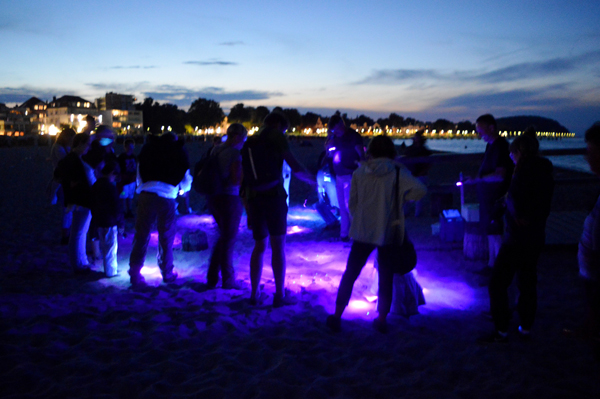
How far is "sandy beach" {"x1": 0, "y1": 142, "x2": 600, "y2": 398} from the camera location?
293cm

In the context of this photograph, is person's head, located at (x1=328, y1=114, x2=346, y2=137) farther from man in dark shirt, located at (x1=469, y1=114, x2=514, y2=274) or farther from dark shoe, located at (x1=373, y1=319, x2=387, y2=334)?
dark shoe, located at (x1=373, y1=319, x2=387, y2=334)

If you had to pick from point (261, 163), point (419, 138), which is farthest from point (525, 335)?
point (419, 138)

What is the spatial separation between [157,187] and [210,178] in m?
0.75

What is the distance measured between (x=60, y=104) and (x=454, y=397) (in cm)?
14281

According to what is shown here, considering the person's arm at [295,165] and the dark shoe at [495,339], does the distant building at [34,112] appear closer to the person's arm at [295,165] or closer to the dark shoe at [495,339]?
the person's arm at [295,165]

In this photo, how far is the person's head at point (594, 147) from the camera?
2703 millimetres


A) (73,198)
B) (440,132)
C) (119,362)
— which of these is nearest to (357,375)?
(119,362)

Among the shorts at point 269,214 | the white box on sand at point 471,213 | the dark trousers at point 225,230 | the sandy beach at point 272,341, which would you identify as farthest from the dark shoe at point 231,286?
the white box on sand at point 471,213

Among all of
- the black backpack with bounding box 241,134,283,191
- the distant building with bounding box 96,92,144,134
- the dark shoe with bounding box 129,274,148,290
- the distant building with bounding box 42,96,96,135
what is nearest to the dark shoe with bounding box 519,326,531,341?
the black backpack with bounding box 241,134,283,191

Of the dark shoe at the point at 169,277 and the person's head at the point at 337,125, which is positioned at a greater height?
the person's head at the point at 337,125

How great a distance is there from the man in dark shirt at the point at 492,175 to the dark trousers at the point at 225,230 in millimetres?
2796

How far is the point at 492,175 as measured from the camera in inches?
189

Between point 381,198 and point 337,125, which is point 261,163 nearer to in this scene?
point 381,198

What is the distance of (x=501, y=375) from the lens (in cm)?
305
